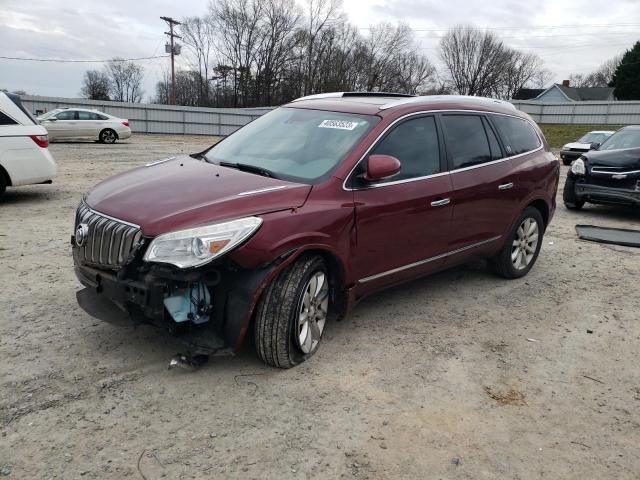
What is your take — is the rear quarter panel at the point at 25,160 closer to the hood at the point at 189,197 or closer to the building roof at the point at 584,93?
the hood at the point at 189,197

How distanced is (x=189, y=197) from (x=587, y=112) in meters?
37.5

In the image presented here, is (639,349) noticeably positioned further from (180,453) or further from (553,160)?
(180,453)

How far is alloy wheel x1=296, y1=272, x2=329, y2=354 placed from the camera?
11.8 ft

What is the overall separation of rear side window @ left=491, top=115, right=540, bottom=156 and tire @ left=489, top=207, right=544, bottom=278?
0.66m

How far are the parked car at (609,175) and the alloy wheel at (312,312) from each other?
23.4ft

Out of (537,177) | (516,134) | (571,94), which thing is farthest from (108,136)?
(571,94)

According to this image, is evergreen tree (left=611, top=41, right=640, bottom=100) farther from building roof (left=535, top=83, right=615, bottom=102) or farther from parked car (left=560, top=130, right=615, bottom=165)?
parked car (left=560, top=130, right=615, bottom=165)

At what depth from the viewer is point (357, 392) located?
3.40m

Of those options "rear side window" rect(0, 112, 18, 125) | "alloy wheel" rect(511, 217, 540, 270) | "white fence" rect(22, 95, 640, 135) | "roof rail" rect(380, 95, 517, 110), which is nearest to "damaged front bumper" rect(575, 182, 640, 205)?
"alloy wheel" rect(511, 217, 540, 270)

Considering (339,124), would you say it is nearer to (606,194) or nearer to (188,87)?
(606,194)

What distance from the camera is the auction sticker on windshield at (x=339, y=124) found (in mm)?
4228

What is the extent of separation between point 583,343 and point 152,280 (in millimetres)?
3283

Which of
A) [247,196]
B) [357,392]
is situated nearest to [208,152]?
[247,196]

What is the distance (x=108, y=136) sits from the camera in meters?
23.2
